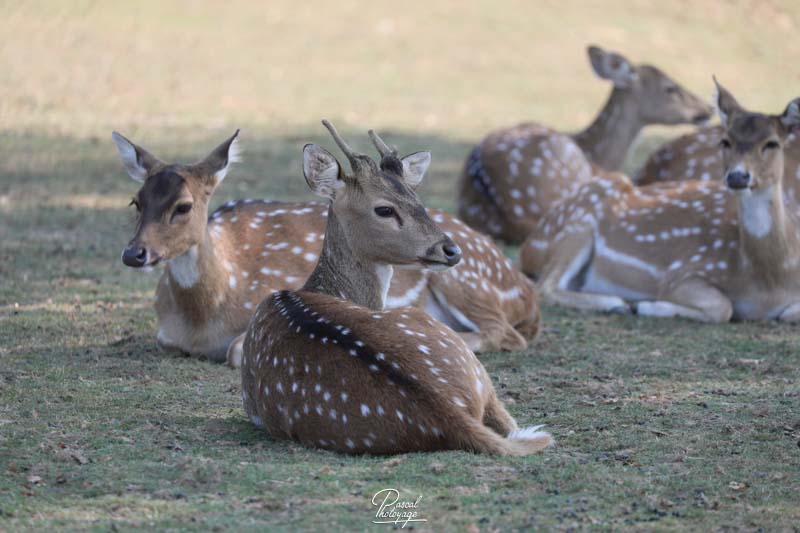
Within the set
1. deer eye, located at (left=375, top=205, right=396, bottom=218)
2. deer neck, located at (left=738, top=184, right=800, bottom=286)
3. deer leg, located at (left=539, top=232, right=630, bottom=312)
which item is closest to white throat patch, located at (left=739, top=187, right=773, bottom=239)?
deer neck, located at (left=738, top=184, right=800, bottom=286)

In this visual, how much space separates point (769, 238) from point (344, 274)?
3.36 metres

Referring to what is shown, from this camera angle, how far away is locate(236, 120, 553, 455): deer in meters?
4.82

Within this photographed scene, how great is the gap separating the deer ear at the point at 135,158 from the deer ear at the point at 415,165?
1.36 meters

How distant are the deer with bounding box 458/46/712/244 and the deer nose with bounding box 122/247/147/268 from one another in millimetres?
4756

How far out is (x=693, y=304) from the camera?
8.34 metres

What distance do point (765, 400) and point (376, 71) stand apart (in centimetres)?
1397

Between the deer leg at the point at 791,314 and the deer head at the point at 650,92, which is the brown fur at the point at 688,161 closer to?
the deer head at the point at 650,92

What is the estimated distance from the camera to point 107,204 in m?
11.0

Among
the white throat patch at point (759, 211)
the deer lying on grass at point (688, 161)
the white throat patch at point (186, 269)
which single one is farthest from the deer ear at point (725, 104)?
the white throat patch at point (186, 269)

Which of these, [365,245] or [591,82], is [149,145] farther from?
[591,82]

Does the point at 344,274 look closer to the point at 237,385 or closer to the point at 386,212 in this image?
the point at 386,212

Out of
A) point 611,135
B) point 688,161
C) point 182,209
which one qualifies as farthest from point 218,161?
point 611,135

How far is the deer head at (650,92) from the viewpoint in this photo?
12445 millimetres
